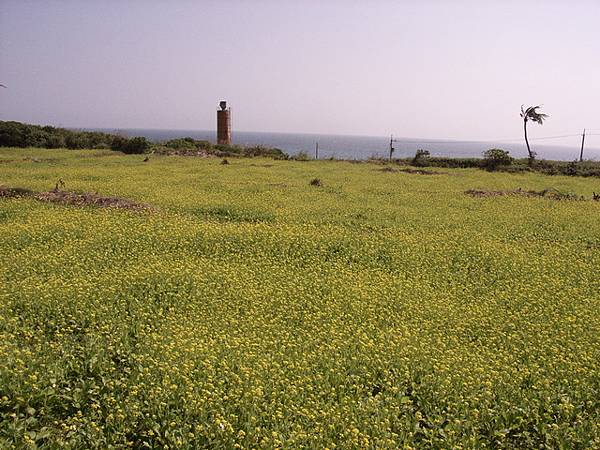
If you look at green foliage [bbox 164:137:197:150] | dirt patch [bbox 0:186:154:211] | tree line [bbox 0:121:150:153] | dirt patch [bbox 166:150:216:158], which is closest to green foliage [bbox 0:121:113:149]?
tree line [bbox 0:121:150:153]

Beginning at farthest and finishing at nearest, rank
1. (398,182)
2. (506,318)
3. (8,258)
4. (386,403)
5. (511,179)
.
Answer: (511,179) < (398,182) < (8,258) < (506,318) < (386,403)

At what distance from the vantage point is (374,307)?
7.54m

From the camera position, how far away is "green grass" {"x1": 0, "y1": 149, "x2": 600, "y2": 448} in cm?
478

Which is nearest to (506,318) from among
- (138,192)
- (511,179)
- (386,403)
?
(386,403)

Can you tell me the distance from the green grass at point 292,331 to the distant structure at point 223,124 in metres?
32.6

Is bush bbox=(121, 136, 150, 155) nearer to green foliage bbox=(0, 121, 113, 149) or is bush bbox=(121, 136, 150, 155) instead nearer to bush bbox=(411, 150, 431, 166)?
green foliage bbox=(0, 121, 113, 149)

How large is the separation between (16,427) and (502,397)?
461 cm

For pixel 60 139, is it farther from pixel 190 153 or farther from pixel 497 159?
pixel 497 159

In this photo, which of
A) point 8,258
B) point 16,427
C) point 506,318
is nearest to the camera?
point 16,427

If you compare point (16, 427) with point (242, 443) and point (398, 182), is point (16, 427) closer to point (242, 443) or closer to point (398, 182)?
point (242, 443)

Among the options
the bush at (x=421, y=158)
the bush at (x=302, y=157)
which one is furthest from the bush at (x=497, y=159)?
the bush at (x=302, y=157)

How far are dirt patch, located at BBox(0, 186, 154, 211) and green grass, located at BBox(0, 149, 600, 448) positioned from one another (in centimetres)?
67

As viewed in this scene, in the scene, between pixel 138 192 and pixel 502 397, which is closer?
pixel 502 397

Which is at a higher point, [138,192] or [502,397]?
[138,192]
